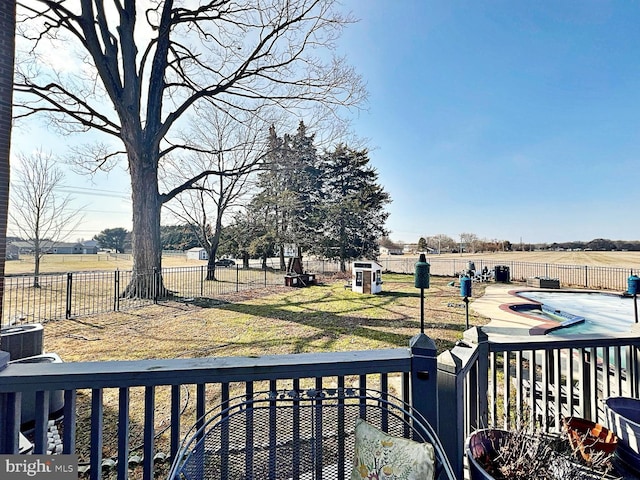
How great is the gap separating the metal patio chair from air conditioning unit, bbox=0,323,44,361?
3.26m

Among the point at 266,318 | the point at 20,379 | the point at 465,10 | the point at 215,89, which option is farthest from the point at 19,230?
the point at 465,10

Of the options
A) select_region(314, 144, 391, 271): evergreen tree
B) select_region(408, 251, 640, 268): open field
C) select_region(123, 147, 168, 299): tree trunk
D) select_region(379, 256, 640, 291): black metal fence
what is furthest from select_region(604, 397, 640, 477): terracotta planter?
→ select_region(314, 144, 391, 271): evergreen tree

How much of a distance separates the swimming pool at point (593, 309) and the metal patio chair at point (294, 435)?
22.2 feet

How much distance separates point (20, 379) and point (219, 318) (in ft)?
20.0

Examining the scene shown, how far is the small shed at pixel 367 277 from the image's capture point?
1055cm

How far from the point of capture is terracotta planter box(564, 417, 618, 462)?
55.2 inches

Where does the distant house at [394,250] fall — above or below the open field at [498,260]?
above

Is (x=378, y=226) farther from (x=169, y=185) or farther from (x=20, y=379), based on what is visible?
(x=20, y=379)

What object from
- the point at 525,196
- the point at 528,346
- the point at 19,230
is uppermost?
the point at 525,196

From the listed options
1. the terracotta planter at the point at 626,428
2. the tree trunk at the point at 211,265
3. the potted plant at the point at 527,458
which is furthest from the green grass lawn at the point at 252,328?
the tree trunk at the point at 211,265

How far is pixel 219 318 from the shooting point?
6961 millimetres

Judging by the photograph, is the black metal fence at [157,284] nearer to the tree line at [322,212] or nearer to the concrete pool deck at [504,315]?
the tree line at [322,212]

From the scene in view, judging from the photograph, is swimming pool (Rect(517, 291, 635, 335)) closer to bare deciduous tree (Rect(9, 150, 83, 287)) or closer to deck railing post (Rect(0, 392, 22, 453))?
deck railing post (Rect(0, 392, 22, 453))

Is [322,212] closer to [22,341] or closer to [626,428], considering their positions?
[22,341]
